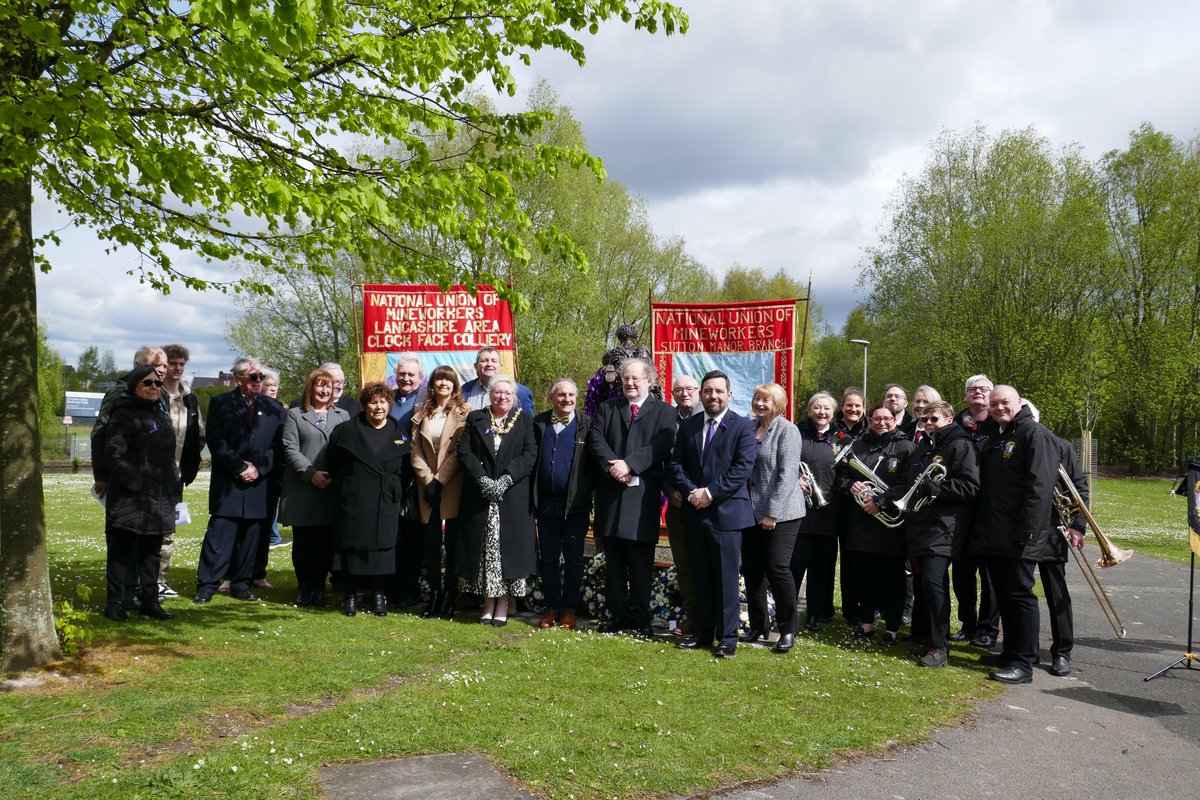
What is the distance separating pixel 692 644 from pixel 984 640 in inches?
110

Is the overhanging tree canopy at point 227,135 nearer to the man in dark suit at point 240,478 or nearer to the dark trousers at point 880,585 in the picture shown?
the man in dark suit at point 240,478

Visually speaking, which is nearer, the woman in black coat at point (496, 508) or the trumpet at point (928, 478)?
the trumpet at point (928, 478)

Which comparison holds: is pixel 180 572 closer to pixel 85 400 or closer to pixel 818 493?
pixel 818 493

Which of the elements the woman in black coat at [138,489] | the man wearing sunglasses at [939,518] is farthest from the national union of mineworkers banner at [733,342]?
the woman in black coat at [138,489]

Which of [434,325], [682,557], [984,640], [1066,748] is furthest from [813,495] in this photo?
[434,325]

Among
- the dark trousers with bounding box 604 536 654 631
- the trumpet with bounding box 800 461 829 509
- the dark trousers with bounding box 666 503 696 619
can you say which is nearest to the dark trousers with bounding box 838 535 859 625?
the trumpet with bounding box 800 461 829 509

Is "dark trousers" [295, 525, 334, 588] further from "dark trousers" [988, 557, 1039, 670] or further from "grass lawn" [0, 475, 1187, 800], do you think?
"dark trousers" [988, 557, 1039, 670]

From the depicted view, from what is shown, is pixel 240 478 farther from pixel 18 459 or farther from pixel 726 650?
pixel 726 650

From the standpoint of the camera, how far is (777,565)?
695 cm

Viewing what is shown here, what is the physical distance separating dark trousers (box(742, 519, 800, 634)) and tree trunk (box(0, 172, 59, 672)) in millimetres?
5202

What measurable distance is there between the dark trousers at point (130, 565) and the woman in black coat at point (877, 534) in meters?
5.91

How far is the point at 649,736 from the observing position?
15.3 ft

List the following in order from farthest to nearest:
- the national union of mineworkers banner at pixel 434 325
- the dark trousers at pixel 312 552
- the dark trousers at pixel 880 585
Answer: the national union of mineworkers banner at pixel 434 325 → the dark trousers at pixel 312 552 → the dark trousers at pixel 880 585

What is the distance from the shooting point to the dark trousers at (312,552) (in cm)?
802
